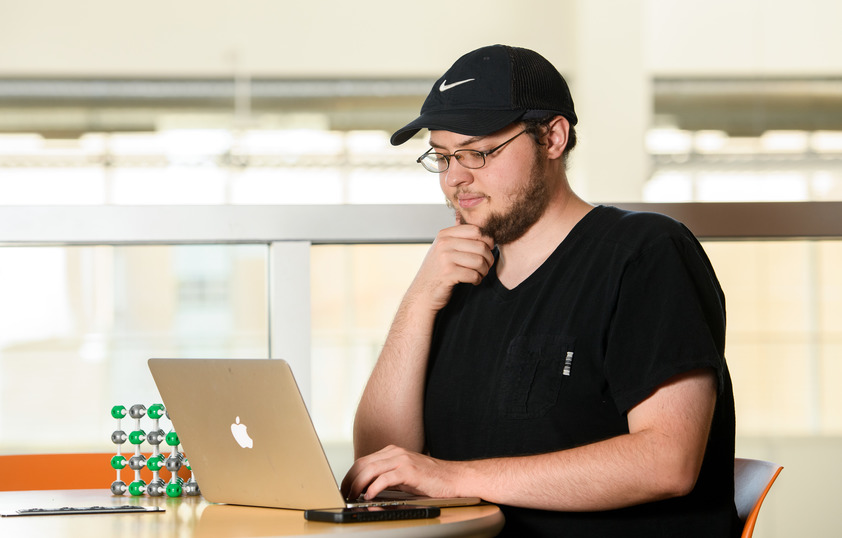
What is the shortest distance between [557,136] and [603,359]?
0.53m

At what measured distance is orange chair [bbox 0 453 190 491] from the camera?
7.67ft

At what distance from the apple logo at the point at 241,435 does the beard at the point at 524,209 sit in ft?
2.27

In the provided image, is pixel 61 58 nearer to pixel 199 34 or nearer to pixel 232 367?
pixel 199 34

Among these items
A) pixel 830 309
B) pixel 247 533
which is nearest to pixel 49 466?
pixel 247 533

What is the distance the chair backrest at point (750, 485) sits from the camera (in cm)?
179

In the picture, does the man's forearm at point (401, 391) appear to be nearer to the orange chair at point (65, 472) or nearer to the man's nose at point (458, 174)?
the man's nose at point (458, 174)

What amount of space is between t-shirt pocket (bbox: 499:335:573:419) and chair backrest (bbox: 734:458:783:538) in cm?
42

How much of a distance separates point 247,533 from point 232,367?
0.95 feet

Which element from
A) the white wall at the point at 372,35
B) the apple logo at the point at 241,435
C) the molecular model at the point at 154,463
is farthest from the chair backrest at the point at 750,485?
the white wall at the point at 372,35

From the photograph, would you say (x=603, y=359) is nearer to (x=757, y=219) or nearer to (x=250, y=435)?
(x=250, y=435)

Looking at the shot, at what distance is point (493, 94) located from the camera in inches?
77.2

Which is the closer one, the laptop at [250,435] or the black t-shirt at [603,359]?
the laptop at [250,435]

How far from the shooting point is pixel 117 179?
9.45 ft

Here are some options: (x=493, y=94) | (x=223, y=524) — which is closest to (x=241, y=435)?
(x=223, y=524)
